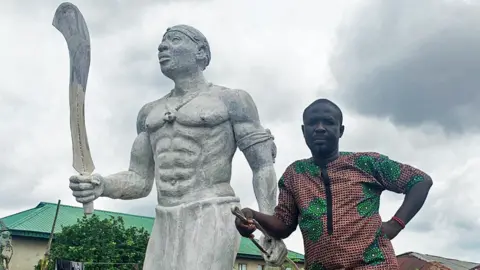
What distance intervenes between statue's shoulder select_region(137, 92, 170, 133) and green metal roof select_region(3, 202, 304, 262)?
21383 millimetres

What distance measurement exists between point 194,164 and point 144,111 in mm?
817

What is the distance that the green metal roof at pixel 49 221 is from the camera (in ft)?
90.7

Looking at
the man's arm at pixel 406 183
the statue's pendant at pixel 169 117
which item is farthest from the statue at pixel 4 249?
the man's arm at pixel 406 183

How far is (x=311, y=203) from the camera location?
A: 3.67 meters

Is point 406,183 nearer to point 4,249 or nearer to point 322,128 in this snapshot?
point 322,128

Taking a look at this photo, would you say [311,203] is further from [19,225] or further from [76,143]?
[19,225]

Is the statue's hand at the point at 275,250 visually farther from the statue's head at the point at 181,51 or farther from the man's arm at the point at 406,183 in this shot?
the statue's head at the point at 181,51

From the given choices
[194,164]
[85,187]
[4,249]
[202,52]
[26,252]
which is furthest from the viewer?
[26,252]

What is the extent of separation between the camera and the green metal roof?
90.7ft

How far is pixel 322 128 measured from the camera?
3738 mm

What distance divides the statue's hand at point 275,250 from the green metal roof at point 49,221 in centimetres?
2267

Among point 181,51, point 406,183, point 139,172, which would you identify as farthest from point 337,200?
point 139,172

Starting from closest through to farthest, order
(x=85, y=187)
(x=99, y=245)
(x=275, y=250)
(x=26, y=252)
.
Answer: (x=275, y=250)
(x=85, y=187)
(x=99, y=245)
(x=26, y=252)

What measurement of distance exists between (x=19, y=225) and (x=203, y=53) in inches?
970
